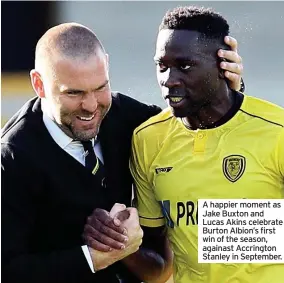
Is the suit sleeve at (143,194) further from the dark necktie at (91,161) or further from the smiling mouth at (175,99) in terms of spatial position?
Result: the smiling mouth at (175,99)

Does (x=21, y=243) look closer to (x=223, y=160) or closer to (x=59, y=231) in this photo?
(x=59, y=231)

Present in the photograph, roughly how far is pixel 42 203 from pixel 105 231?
17cm

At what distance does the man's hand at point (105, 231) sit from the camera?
1818mm

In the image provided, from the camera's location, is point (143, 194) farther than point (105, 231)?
Yes

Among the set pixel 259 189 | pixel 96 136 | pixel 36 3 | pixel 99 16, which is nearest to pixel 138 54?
pixel 99 16

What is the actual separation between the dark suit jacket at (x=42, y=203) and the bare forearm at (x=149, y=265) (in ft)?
0.44

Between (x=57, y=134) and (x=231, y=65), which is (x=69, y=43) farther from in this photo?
(x=231, y=65)

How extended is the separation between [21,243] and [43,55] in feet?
1.43

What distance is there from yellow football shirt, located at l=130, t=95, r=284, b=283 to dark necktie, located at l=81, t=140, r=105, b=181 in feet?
0.33

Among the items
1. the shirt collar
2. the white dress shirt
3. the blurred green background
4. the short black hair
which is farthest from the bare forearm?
the blurred green background

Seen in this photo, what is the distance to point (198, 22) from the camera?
1.84 meters

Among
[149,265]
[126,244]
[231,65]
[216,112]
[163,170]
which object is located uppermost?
[231,65]

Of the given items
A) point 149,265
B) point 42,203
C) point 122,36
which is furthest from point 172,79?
point 122,36

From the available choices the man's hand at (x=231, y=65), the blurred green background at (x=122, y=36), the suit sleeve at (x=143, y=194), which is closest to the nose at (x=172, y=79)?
the man's hand at (x=231, y=65)
